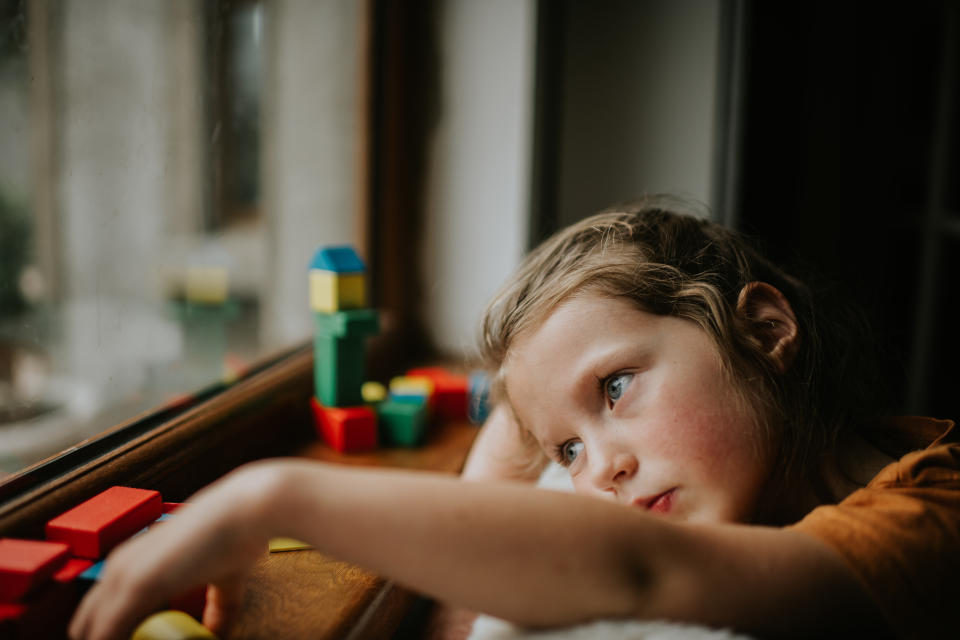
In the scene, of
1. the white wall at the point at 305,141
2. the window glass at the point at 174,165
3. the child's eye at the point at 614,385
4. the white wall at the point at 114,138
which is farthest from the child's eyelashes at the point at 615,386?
the white wall at the point at 114,138

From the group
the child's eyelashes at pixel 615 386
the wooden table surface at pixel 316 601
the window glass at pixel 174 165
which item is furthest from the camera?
the window glass at pixel 174 165

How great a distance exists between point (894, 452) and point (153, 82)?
1383mm

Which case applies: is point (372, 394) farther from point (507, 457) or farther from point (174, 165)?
point (174, 165)

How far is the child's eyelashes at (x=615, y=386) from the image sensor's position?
1.93 ft

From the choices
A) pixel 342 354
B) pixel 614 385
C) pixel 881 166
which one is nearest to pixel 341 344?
pixel 342 354

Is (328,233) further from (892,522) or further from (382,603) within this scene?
(892,522)

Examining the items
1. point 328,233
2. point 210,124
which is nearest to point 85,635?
point 328,233

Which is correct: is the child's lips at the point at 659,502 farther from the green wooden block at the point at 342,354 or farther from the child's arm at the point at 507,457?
the green wooden block at the point at 342,354

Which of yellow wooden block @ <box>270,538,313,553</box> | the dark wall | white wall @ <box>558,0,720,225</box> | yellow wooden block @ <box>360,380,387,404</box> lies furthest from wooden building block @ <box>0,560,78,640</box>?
the dark wall

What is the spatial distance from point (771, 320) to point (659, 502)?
8.0 inches

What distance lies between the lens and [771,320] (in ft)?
2.10

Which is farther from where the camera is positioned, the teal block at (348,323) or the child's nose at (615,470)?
the teal block at (348,323)

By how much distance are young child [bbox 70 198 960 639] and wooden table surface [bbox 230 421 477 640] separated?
34 millimetres

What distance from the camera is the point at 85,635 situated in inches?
16.1
